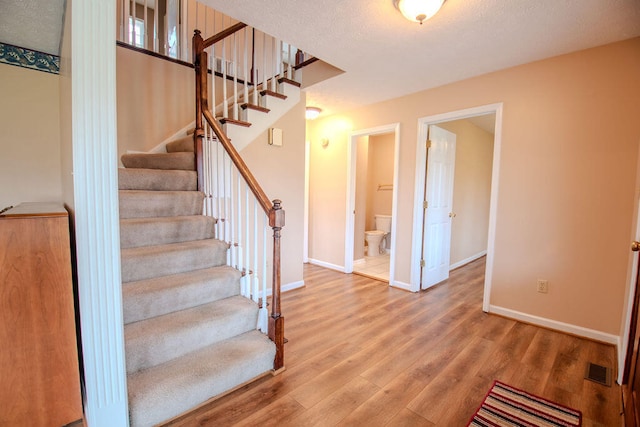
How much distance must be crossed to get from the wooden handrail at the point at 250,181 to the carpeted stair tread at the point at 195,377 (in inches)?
3.5

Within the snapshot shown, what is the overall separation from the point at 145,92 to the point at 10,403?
296 cm

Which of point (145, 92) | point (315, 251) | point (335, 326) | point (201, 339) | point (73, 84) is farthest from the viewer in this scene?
point (315, 251)

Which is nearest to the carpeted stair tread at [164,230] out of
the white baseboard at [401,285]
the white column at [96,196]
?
the white column at [96,196]

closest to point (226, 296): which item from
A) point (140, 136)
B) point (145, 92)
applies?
point (140, 136)

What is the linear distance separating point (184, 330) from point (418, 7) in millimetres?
2421

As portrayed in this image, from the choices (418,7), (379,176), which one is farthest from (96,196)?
(379,176)

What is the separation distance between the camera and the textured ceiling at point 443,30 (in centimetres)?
185

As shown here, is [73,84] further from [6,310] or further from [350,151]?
[350,151]

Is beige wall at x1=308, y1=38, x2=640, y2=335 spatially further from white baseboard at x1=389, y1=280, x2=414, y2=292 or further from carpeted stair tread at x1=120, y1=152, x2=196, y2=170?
carpeted stair tread at x1=120, y1=152, x2=196, y2=170

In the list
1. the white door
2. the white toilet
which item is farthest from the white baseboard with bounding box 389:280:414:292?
the white toilet

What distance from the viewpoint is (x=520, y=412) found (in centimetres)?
158

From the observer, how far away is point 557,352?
2.19m

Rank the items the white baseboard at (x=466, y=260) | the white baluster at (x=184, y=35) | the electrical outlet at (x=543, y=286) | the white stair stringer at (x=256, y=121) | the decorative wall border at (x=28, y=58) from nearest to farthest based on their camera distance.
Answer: the decorative wall border at (x=28, y=58), the electrical outlet at (x=543, y=286), the white stair stringer at (x=256, y=121), the white baluster at (x=184, y=35), the white baseboard at (x=466, y=260)

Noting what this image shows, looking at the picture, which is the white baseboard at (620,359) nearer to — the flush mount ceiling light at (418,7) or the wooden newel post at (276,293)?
the wooden newel post at (276,293)
